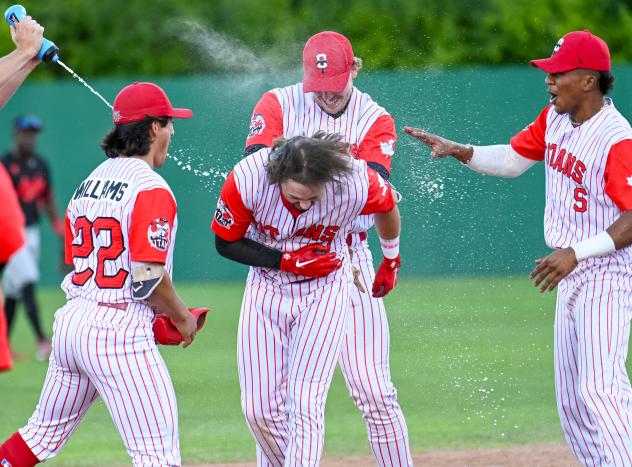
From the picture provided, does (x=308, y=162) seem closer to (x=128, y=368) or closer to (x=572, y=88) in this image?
(x=128, y=368)

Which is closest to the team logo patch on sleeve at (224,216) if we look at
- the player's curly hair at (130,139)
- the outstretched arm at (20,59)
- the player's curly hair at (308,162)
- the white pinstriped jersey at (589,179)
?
the player's curly hair at (308,162)

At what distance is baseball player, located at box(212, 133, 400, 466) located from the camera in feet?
14.7

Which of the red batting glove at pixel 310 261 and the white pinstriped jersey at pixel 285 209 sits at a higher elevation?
the white pinstriped jersey at pixel 285 209

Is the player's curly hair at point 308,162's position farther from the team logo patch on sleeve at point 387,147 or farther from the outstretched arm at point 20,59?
the outstretched arm at point 20,59

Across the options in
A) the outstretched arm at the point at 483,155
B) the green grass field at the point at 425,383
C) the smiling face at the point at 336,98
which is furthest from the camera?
the green grass field at the point at 425,383

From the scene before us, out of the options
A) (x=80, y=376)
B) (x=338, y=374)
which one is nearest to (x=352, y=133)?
(x=80, y=376)

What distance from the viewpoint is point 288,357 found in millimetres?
4867

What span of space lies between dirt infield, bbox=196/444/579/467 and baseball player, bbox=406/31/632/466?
42.9 inches

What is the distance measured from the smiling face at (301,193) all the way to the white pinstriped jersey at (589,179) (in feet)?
3.84

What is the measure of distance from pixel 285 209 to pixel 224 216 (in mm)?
257

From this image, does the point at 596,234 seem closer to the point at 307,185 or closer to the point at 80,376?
the point at 307,185

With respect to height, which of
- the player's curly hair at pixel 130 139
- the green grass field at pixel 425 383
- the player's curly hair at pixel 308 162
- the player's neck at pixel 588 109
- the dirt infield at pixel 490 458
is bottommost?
the dirt infield at pixel 490 458

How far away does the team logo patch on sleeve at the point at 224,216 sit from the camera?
183 inches

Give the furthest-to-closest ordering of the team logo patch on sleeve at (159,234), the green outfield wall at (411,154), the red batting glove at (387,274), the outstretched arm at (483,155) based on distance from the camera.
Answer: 1. the green outfield wall at (411,154)
2. the outstretched arm at (483,155)
3. the red batting glove at (387,274)
4. the team logo patch on sleeve at (159,234)
